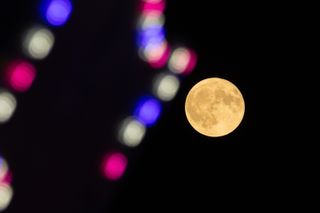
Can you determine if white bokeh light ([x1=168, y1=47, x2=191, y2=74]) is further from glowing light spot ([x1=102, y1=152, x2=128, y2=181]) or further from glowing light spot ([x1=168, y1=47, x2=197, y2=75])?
glowing light spot ([x1=102, y1=152, x2=128, y2=181])

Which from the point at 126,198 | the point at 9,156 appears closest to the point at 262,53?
the point at 126,198

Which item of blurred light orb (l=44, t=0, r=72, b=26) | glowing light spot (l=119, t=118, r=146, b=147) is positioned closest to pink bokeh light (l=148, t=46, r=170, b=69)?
glowing light spot (l=119, t=118, r=146, b=147)

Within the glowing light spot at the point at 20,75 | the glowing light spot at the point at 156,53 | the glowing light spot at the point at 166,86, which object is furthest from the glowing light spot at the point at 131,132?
the glowing light spot at the point at 20,75

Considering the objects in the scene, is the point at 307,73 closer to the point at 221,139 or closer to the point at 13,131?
the point at 221,139

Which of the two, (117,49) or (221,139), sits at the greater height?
(117,49)

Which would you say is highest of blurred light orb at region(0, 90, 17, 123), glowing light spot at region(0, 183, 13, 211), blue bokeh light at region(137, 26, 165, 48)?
blue bokeh light at region(137, 26, 165, 48)
